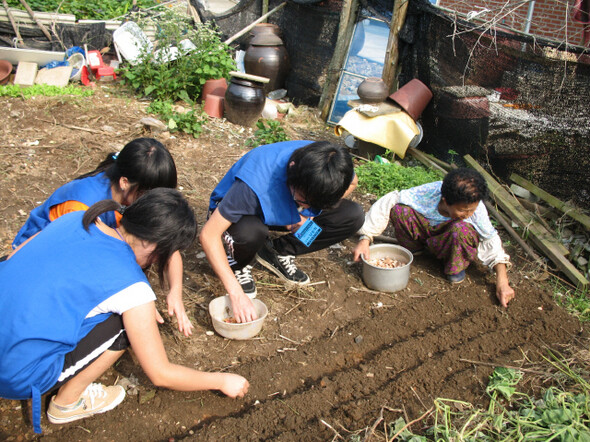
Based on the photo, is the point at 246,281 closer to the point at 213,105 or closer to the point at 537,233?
Result: the point at 537,233

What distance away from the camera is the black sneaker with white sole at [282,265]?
3.27 meters

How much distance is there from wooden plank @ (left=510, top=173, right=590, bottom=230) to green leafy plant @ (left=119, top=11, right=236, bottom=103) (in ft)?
12.9

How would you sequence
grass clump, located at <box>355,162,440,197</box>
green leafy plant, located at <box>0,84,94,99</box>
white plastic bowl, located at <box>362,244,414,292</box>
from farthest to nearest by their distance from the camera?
green leafy plant, located at <box>0,84,94,99</box> → grass clump, located at <box>355,162,440,197</box> → white plastic bowl, located at <box>362,244,414,292</box>

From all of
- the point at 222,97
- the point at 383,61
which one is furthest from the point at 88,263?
the point at 383,61

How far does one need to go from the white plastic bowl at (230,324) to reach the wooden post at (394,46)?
3895 millimetres

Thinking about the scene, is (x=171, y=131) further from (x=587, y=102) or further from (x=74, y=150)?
(x=587, y=102)

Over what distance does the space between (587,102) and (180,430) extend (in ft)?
12.3

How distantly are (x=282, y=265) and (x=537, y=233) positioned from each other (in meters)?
2.09

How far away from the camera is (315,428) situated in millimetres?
2199

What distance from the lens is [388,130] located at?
5.18 meters

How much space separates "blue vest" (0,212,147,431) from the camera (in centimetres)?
167

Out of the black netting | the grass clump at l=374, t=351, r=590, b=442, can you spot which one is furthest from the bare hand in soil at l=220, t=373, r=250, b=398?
the black netting

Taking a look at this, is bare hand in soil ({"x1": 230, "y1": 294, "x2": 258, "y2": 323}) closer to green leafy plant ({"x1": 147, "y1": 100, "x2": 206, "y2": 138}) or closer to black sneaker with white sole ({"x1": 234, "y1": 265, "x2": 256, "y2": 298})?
black sneaker with white sole ({"x1": 234, "y1": 265, "x2": 256, "y2": 298})

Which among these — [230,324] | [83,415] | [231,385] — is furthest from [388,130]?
[83,415]
